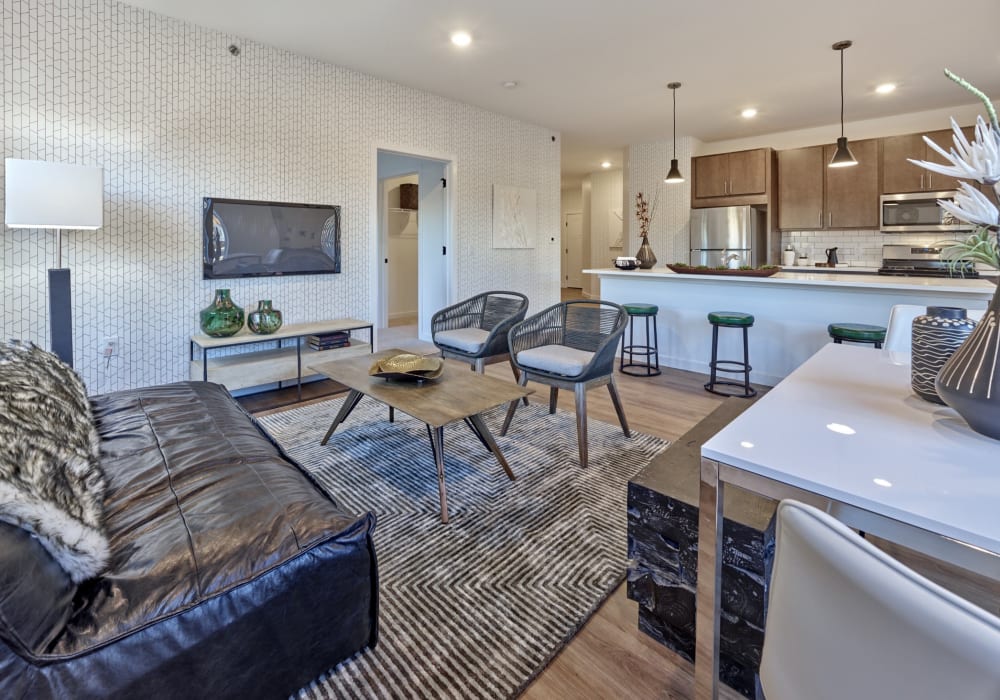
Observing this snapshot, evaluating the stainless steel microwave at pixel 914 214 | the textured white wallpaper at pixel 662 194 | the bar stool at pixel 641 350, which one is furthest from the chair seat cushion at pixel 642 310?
the stainless steel microwave at pixel 914 214

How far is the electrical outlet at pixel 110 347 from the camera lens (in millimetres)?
3352

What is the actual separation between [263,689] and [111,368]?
3.10 metres

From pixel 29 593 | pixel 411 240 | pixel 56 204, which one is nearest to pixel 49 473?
pixel 29 593

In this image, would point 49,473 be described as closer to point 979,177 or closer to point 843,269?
point 979,177

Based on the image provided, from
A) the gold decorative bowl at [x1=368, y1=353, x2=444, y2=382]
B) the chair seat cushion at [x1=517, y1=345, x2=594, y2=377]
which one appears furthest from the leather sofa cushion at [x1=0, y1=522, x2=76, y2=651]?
the chair seat cushion at [x1=517, y1=345, x2=594, y2=377]

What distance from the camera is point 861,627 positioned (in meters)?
0.54

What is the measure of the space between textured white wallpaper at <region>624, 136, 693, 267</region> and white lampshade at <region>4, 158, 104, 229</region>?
6.15m

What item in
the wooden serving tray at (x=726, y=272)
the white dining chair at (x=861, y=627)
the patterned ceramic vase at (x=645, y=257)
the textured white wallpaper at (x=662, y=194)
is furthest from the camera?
the textured white wallpaper at (x=662, y=194)

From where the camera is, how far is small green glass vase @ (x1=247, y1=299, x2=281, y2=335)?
3805 millimetres

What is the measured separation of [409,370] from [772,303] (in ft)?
10.1

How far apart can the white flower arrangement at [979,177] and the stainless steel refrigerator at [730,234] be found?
225 inches

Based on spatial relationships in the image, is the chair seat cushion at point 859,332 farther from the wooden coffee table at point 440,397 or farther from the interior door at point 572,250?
the interior door at point 572,250

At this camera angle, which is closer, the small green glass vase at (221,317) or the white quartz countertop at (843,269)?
the small green glass vase at (221,317)

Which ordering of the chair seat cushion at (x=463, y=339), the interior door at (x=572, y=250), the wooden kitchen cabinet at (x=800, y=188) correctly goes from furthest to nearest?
1. the interior door at (x=572, y=250)
2. the wooden kitchen cabinet at (x=800, y=188)
3. the chair seat cushion at (x=463, y=339)
